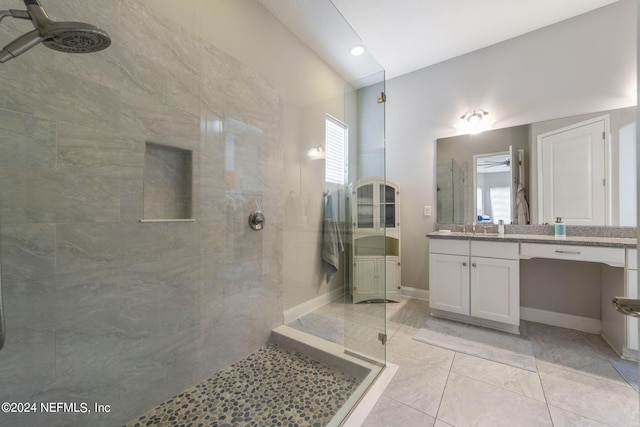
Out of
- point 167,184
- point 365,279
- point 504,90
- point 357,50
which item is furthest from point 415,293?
point 167,184

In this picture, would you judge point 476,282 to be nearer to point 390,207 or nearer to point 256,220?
point 390,207

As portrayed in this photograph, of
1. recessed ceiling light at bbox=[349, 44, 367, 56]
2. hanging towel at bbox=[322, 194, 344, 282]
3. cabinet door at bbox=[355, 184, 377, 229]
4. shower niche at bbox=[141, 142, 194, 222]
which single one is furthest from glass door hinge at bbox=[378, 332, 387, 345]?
recessed ceiling light at bbox=[349, 44, 367, 56]

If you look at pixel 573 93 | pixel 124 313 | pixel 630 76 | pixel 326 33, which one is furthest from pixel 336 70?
pixel 124 313

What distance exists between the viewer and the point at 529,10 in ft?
6.63

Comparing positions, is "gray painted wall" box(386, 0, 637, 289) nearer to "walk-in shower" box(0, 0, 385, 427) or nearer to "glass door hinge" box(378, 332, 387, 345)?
"glass door hinge" box(378, 332, 387, 345)

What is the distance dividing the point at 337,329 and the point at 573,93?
2.83 m

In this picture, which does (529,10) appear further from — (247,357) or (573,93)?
(247,357)

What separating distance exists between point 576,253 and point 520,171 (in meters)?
0.88

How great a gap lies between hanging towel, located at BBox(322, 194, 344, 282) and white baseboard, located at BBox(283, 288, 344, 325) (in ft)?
0.48

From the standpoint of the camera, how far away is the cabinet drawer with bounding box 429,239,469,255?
2197 millimetres

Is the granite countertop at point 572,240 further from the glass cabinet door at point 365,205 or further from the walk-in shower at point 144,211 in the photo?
the walk-in shower at point 144,211

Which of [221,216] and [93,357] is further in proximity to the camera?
[221,216]

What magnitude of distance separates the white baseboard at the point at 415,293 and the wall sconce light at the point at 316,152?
74.2 inches

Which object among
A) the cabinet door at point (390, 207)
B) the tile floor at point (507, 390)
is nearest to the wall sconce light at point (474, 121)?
the cabinet door at point (390, 207)
